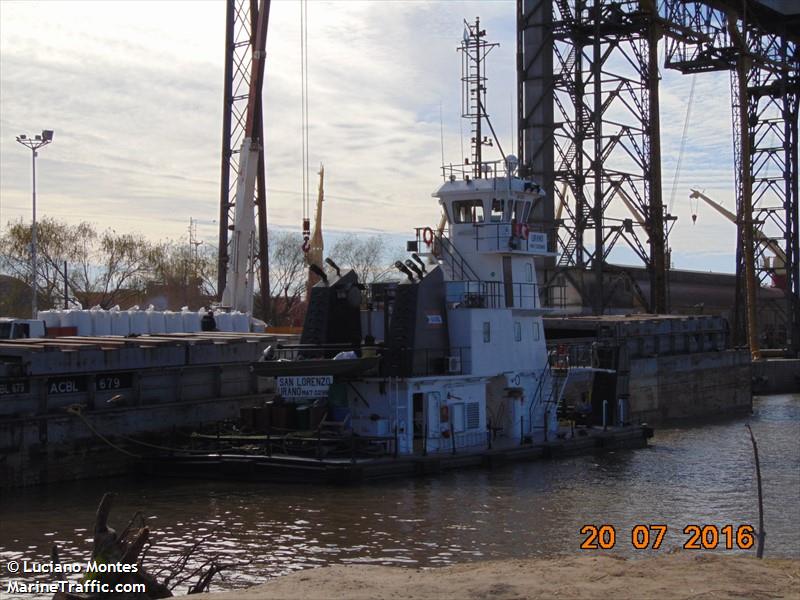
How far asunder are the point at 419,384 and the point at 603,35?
108 ft

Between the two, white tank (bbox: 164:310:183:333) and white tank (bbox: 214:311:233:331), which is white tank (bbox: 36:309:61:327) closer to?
white tank (bbox: 164:310:183:333)

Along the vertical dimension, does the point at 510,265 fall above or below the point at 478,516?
above

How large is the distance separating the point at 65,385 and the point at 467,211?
11.7 metres

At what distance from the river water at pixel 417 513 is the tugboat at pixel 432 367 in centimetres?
86

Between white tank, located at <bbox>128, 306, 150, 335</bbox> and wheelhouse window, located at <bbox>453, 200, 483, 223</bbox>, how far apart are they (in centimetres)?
1627

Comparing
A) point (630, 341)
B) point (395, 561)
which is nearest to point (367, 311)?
point (395, 561)

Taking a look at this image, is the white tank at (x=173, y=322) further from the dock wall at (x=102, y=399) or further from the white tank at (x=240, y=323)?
the dock wall at (x=102, y=399)

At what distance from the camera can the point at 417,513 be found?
21016mm

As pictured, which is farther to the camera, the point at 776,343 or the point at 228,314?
the point at 776,343

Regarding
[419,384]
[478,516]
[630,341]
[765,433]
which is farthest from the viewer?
[630,341]

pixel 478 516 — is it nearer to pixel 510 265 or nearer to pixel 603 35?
pixel 510 265

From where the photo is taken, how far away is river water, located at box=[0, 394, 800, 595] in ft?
58.6

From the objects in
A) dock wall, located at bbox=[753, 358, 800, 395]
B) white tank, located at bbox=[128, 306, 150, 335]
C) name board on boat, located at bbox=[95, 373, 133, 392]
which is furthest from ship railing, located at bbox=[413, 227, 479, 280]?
dock wall, located at bbox=[753, 358, 800, 395]

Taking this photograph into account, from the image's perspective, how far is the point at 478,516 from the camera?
20.9 m
